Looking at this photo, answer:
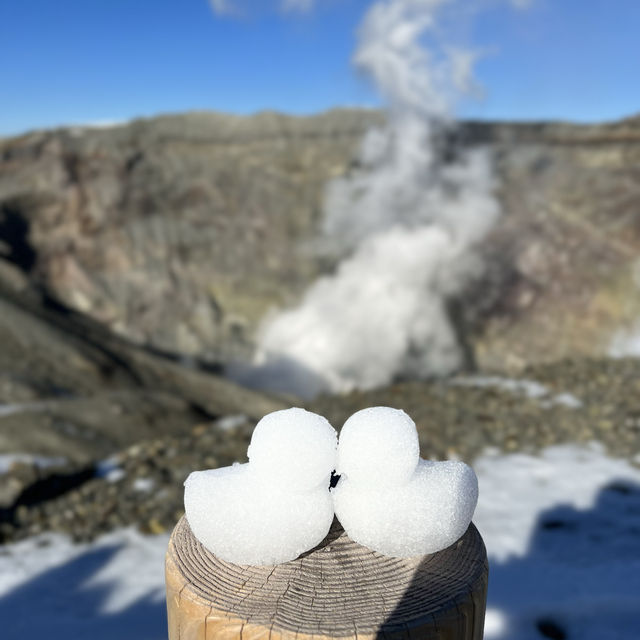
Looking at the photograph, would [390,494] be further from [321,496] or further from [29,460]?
[29,460]

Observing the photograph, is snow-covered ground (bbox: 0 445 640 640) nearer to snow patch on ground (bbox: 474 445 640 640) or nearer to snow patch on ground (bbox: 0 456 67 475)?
snow patch on ground (bbox: 474 445 640 640)

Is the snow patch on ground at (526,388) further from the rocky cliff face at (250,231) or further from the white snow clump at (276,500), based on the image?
the rocky cliff face at (250,231)

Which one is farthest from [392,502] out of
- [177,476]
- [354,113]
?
[354,113]

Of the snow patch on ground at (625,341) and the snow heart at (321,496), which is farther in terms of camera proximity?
the snow patch on ground at (625,341)

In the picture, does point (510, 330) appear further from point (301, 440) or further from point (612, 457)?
point (301, 440)

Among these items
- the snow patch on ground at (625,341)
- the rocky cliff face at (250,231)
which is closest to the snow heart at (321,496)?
the snow patch on ground at (625,341)

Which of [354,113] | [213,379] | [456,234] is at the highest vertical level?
[354,113]
